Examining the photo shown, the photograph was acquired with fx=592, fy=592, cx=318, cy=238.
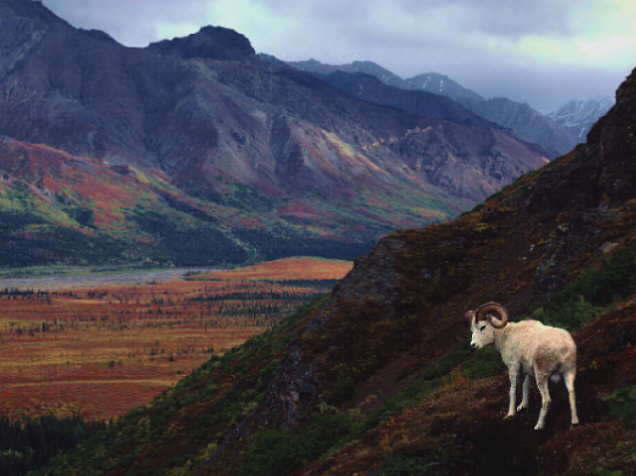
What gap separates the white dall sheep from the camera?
1420 centimetres

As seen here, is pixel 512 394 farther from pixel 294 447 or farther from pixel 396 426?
pixel 294 447

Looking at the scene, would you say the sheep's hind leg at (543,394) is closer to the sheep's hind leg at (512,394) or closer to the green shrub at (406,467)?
the sheep's hind leg at (512,394)

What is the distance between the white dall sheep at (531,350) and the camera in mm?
14195

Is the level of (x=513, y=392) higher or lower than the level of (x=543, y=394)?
lower

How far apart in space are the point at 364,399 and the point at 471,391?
11.1 m

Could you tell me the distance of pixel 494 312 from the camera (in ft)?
57.7

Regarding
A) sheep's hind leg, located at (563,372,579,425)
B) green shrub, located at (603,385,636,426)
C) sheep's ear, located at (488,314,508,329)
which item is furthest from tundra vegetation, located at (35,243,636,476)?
sheep's ear, located at (488,314,508,329)

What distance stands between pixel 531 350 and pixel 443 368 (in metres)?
12.9

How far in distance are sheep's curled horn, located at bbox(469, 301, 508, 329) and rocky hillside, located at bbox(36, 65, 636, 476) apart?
2.17 meters

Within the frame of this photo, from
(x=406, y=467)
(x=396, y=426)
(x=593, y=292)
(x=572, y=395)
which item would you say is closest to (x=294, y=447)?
(x=396, y=426)

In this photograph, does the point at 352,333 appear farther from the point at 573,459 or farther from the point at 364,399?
the point at 573,459

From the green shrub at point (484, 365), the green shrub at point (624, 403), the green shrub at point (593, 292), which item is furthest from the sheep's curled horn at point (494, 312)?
the green shrub at point (593, 292)

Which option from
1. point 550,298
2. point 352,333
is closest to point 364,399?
point 352,333

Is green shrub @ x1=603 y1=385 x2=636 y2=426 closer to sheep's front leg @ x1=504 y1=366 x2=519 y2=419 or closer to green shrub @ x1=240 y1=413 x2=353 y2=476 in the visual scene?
sheep's front leg @ x1=504 y1=366 x2=519 y2=419
